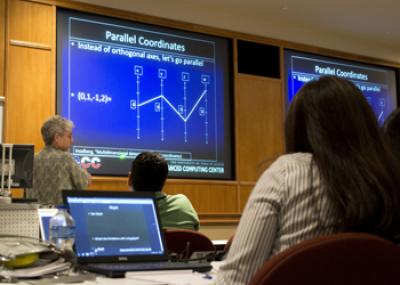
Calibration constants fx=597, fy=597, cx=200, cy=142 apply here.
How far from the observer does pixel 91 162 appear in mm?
5453

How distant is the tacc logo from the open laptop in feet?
10.8

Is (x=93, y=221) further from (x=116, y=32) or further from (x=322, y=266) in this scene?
(x=116, y=32)

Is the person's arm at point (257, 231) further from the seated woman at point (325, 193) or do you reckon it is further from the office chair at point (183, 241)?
the office chair at point (183, 241)

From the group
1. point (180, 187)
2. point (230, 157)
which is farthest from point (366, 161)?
point (230, 157)

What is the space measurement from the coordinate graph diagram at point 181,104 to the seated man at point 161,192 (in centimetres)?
270

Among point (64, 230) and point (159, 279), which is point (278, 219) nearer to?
point (159, 279)

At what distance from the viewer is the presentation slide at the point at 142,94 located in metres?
5.46

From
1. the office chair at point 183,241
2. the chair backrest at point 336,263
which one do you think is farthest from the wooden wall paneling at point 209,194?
the chair backrest at point 336,263

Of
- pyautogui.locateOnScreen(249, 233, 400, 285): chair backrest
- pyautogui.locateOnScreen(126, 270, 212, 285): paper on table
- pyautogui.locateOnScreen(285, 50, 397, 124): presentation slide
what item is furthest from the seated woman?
pyautogui.locateOnScreen(285, 50, 397, 124): presentation slide

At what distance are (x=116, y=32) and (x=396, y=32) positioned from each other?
3589mm

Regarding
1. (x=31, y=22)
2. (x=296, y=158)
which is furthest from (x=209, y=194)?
(x=296, y=158)

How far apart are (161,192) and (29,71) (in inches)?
106

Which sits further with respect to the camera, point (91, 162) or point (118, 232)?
point (91, 162)

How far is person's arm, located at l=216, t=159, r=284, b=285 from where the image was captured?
1270 millimetres
